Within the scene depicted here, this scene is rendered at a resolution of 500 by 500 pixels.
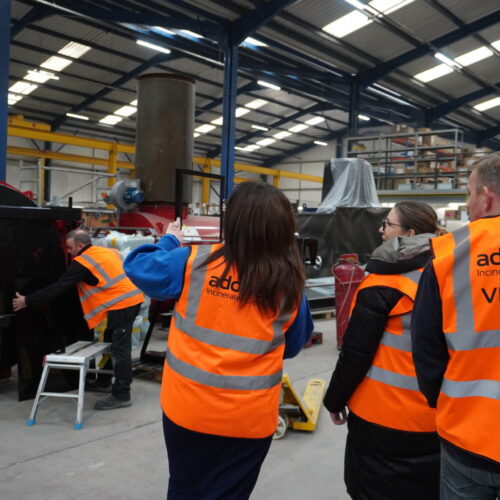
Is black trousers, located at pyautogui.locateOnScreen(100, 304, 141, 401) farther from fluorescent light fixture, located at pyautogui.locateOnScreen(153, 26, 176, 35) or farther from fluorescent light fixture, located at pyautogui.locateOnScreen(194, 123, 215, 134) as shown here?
fluorescent light fixture, located at pyautogui.locateOnScreen(194, 123, 215, 134)

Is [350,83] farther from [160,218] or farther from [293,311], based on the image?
[293,311]

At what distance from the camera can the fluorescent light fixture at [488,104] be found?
19953mm

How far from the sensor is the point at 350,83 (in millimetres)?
16859

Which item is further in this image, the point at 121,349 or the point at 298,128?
the point at 298,128

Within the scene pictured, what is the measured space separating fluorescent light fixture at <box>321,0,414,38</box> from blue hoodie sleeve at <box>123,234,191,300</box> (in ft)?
38.1

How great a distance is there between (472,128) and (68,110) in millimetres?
17474

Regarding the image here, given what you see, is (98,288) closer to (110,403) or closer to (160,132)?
(110,403)

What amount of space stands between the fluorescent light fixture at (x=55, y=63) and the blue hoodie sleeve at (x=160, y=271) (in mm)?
15782

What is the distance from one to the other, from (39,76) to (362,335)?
17.7m

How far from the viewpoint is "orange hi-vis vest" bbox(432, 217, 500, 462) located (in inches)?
51.5

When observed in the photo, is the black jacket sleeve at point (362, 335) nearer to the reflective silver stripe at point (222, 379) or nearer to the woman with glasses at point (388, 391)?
the woman with glasses at point (388, 391)

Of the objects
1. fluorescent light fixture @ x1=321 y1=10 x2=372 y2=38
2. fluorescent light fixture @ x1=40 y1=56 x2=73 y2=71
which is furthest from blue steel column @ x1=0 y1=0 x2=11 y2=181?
fluorescent light fixture @ x1=40 y1=56 x2=73 y2=71

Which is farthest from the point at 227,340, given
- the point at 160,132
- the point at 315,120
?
the point at 315,120

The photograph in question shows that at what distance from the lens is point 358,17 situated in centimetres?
1284
